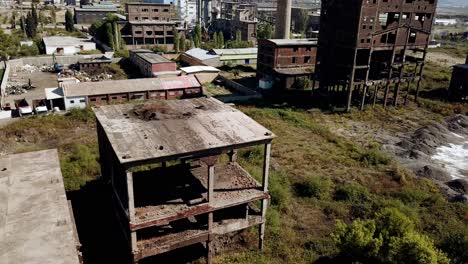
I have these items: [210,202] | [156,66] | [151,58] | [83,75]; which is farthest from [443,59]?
[210,202]

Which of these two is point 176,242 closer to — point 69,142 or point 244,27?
point 69,142

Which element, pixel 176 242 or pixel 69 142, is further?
pixel 69 142

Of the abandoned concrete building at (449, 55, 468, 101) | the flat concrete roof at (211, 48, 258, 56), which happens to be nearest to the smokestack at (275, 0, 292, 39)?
the flat concrete roof at (211, 48, 258, 56)

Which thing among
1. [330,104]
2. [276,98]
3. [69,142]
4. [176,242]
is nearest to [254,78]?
[276,98]

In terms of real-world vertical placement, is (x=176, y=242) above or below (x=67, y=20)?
below

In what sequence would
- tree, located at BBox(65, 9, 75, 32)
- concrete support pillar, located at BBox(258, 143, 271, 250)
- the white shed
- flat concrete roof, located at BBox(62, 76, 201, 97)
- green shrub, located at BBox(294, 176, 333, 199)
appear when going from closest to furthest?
concrete support pillar, located at BBox(258, 143, 271, 250)
green shrub, located at BBox(294, 176, 333, 199)
flat concrete roof, located at BBox(62, 76, 201, 97)
the white shed
tree, located at BBox(65, 9, 75, 32)

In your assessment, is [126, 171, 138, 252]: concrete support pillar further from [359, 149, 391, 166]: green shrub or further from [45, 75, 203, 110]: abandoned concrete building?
[45, 75, 203, 110]: abandoned concrete building
